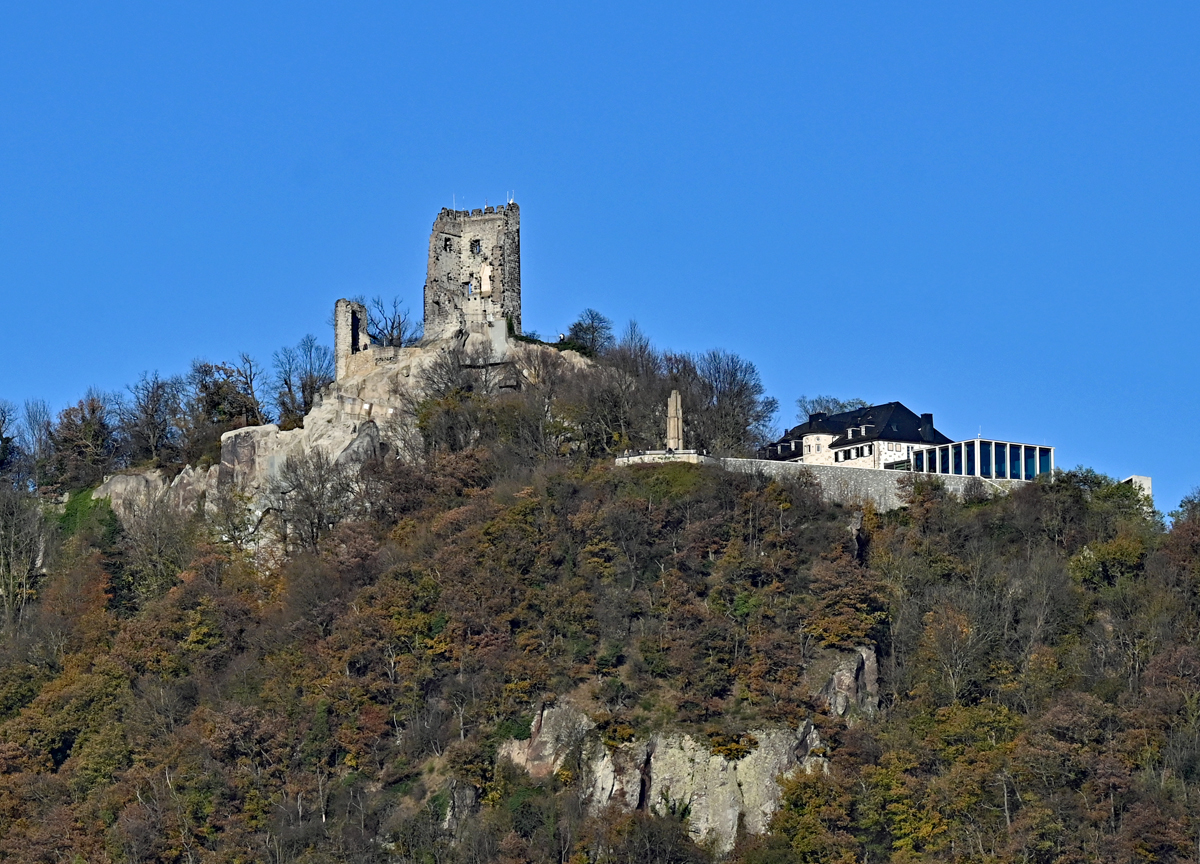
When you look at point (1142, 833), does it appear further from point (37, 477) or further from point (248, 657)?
point (37, 477)

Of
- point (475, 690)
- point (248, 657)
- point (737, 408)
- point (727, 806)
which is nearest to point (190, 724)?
point (248, 657)

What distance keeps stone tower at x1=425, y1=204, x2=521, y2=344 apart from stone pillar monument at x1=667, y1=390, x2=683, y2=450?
11697 millimetres

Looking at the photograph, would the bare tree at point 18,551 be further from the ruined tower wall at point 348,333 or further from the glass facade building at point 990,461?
the glass facade building at point 990,461

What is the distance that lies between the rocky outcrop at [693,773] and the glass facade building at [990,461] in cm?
1804

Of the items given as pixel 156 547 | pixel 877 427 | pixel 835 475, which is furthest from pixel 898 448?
pixel 156 547

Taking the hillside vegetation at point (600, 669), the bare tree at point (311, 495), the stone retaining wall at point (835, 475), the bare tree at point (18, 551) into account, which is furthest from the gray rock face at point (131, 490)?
the stone retaining wall at point (835, 475)

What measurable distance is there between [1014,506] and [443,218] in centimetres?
2621

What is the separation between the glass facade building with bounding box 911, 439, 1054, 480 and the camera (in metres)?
87.8

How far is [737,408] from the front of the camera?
9162 cm

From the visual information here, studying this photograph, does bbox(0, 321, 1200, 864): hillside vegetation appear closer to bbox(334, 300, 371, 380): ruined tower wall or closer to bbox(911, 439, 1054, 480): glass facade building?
bbox(911, 439, 1054, 480): glass facade building

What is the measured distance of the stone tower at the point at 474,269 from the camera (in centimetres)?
9606

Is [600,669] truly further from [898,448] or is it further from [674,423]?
[898,448]

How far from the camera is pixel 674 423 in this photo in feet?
276

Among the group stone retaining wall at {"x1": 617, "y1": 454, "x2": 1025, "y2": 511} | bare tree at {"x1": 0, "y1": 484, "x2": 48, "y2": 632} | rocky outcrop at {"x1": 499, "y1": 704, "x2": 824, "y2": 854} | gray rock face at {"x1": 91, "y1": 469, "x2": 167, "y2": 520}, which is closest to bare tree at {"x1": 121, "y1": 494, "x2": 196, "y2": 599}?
gray rock face at {"x1": 91, "y1": 469, "x2": 167, "y2": 520}
